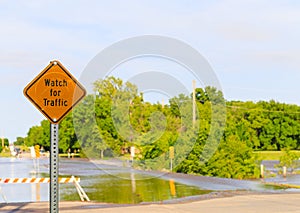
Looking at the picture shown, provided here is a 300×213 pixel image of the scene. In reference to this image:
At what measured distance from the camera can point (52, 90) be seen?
687 centimetres

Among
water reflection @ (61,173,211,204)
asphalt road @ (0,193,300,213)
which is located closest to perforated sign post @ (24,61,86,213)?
asphalt road @ (0,193,300,213)

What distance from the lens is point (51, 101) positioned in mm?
6883

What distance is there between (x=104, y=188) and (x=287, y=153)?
14.6 metres

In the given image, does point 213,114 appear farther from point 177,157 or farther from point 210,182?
point 210,182

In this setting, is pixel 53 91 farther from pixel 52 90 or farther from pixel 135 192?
pixel 135 192

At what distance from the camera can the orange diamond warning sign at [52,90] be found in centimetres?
684

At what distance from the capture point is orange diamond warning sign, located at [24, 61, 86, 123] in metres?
6.84

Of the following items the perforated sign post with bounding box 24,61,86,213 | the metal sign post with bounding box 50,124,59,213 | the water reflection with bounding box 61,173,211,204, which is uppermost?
the perforated sign post with bounding box 24,61,86,213

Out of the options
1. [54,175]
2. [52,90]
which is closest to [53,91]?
[52,90]

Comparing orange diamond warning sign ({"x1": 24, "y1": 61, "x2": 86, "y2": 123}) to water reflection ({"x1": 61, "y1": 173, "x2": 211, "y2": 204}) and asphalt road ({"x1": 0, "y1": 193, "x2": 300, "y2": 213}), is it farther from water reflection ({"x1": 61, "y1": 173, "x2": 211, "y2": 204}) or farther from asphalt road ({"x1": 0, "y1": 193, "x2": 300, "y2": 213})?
water reflection ({"x1": 61, "y1": 173, "x2": 211, "y2": 204})

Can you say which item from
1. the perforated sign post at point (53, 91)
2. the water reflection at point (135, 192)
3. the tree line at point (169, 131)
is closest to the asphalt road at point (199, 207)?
the water reflection at point (135, 192)

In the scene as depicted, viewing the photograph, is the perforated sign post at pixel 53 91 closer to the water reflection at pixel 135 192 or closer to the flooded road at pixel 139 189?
the water reflection at pixel 135 192

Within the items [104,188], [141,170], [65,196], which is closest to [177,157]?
[141,170]

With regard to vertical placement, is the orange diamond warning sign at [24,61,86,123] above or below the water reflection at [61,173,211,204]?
above
